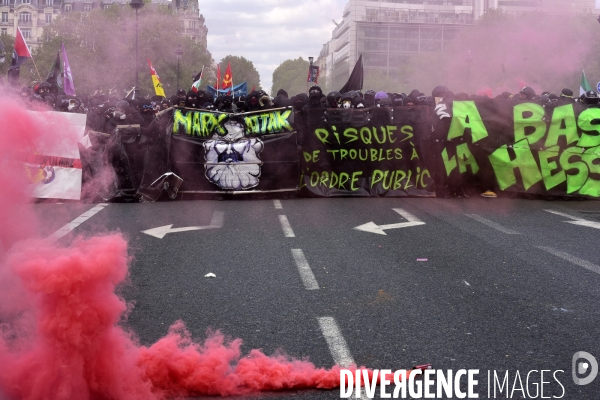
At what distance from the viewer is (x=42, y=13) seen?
148 m

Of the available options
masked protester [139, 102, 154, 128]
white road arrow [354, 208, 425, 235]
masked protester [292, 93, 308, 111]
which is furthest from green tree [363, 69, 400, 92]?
white road arrow [354, 208, 425, 235]

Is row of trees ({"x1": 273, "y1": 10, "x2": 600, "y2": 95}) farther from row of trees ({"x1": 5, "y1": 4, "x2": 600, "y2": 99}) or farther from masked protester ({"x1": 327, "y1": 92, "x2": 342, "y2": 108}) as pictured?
masked protester ({"x1": 327, "y1": 92, "x2": 342, "y2": 108})

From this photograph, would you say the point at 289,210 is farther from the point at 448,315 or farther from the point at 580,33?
the point at 580,33

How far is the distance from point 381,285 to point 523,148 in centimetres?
846

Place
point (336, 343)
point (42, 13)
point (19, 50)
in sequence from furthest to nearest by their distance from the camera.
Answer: point (42, 13) < point (19, 50) < point (336, 343)

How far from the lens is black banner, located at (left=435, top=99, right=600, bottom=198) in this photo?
14.4m

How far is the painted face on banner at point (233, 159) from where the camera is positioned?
1462 centimetres

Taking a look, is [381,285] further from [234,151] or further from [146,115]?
[146,115]

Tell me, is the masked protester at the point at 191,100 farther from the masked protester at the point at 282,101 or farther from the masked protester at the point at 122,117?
the masked protester at the point at 122,117

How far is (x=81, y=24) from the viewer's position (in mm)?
72312

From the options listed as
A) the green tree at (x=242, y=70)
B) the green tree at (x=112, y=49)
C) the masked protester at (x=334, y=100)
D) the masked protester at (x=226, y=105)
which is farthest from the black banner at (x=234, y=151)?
the green tree at (x=242, y=70)

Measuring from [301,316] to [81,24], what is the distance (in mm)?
71799

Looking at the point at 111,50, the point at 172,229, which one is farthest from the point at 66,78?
the point at 111,50

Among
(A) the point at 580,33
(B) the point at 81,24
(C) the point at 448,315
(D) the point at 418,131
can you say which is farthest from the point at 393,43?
(C) the point at 448,315
